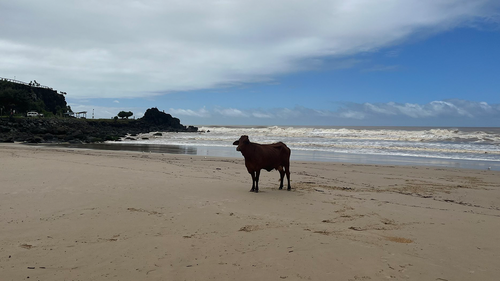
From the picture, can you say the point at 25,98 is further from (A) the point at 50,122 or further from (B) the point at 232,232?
(B) the point at 232,232

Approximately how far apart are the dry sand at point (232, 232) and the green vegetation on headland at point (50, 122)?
30.0 meters

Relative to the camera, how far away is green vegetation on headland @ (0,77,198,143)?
36.7 m

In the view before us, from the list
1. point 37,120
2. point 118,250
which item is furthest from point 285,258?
point 37,120

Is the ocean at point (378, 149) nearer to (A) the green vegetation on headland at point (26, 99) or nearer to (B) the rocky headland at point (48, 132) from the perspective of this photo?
(B) the rocky headland at point (48, 132)

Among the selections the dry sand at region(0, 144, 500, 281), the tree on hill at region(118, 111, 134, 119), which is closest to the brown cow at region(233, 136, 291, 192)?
the dry sand at region(0, 144, 500, 281)

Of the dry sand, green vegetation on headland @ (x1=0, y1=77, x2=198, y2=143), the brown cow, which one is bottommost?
the dry sand

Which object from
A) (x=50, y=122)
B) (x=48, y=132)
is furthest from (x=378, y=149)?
(x=50, y=122)

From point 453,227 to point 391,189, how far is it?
457 cm

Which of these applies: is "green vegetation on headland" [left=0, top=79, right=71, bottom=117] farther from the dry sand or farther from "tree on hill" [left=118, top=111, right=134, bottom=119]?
the dry sand

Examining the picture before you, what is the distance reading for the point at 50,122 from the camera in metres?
49.7

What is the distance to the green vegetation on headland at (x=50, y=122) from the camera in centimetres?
3672

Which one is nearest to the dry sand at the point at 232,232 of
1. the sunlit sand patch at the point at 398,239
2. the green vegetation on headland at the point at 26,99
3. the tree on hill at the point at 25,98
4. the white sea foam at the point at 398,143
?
the sunlit sand patch at the point at 398,239

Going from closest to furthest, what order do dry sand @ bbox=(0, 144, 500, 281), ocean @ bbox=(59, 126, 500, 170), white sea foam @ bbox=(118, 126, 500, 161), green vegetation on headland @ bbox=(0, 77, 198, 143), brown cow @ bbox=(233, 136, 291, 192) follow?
dry sand @ bbox=(0, 144, 500, 281) < brown cow @ bbox=(233, 136, 291, 192) < ocean @ bbox=(59, 126, 500, 170) < white sea foam @ bbox=(118, 126, 500, 161) < green vegetation on headland @ bbox=(0, 77, 198, 143)

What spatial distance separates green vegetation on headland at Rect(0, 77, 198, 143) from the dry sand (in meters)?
30.0
